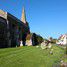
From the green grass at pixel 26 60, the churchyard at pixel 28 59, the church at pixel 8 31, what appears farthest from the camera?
the church at pixel 8 31

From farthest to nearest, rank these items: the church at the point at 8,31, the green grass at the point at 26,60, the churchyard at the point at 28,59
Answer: the church at the point at 8,31 < the churchyard at the point at 28,59 < the green grass at the point at 26,60

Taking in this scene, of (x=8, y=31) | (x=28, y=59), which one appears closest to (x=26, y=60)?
(x=28, y=59)

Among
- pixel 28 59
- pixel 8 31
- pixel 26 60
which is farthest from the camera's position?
pixel 8 31

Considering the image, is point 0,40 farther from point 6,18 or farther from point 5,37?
point 6,18

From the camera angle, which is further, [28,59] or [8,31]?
[8,31]

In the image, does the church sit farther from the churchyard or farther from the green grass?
the green grass

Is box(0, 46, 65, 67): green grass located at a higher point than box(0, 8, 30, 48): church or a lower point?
lower

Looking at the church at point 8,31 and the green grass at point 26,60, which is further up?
the church at point 8,31

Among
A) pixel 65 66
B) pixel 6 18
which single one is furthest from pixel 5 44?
pixel 65 66

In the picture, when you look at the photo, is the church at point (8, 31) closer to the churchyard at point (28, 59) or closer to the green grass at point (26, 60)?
the churchyard at point (28, 59)

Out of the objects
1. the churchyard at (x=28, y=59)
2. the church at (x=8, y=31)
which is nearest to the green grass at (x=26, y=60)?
the churchyard at (x=28, y=59)

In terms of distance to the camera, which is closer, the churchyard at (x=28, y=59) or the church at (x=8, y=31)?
the churchyard at (x=28, y=59)

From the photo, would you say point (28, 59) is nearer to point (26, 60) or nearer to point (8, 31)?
point (26, 60)

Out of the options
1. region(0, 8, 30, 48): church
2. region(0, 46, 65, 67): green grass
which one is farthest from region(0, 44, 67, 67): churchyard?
region(0, 8, 30, 48): church
